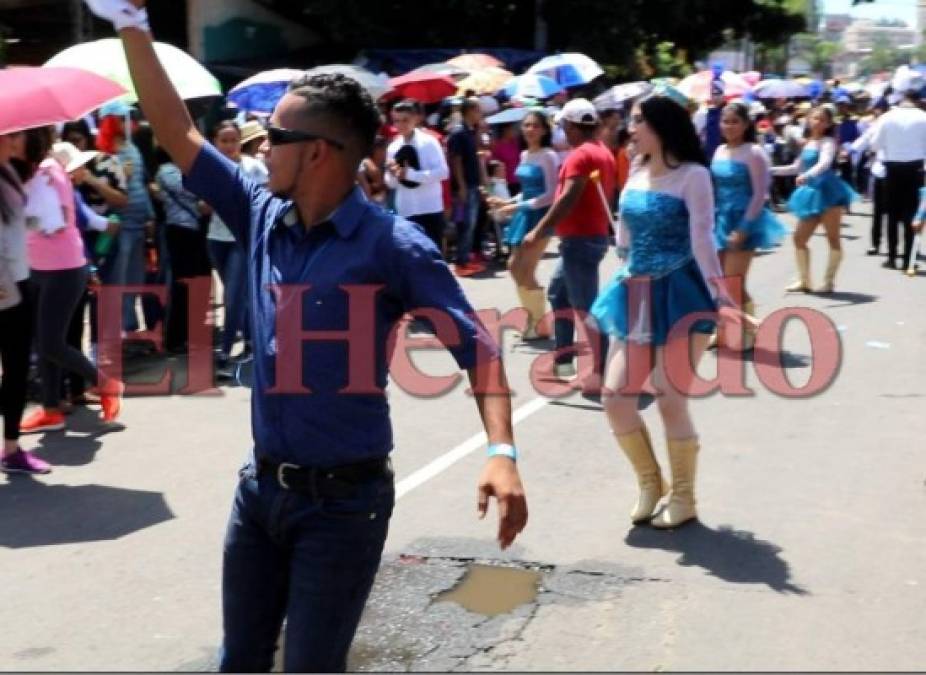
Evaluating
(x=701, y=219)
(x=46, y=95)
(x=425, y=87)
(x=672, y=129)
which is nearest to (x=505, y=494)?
(x=701, y=219)

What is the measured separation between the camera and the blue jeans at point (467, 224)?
14.3 meters

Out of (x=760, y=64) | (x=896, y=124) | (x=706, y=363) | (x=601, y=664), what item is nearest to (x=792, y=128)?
(x=896, y=124)

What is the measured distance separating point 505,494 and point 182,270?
24.7 feet

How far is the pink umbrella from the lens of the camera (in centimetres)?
648

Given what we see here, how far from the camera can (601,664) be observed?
4.74m

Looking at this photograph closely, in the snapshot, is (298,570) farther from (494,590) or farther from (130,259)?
(130,259)

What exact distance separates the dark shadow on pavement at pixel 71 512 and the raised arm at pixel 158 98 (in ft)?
10.1

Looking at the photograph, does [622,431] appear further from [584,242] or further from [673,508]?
[584,242]

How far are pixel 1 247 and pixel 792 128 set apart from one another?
18.2 metres

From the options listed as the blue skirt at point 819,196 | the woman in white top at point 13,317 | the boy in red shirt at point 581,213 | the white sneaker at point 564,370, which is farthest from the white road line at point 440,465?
the blue skirt at point 819,196

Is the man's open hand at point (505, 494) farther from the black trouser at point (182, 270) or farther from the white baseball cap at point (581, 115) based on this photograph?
the black trouser at point (182, 270)

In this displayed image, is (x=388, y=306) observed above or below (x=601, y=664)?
above

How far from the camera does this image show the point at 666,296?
622 cm

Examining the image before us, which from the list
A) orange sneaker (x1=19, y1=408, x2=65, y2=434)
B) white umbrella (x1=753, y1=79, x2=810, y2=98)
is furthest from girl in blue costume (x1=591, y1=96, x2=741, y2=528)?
white umbrella (x1=753, y1=79, x2=810, y2=98)
